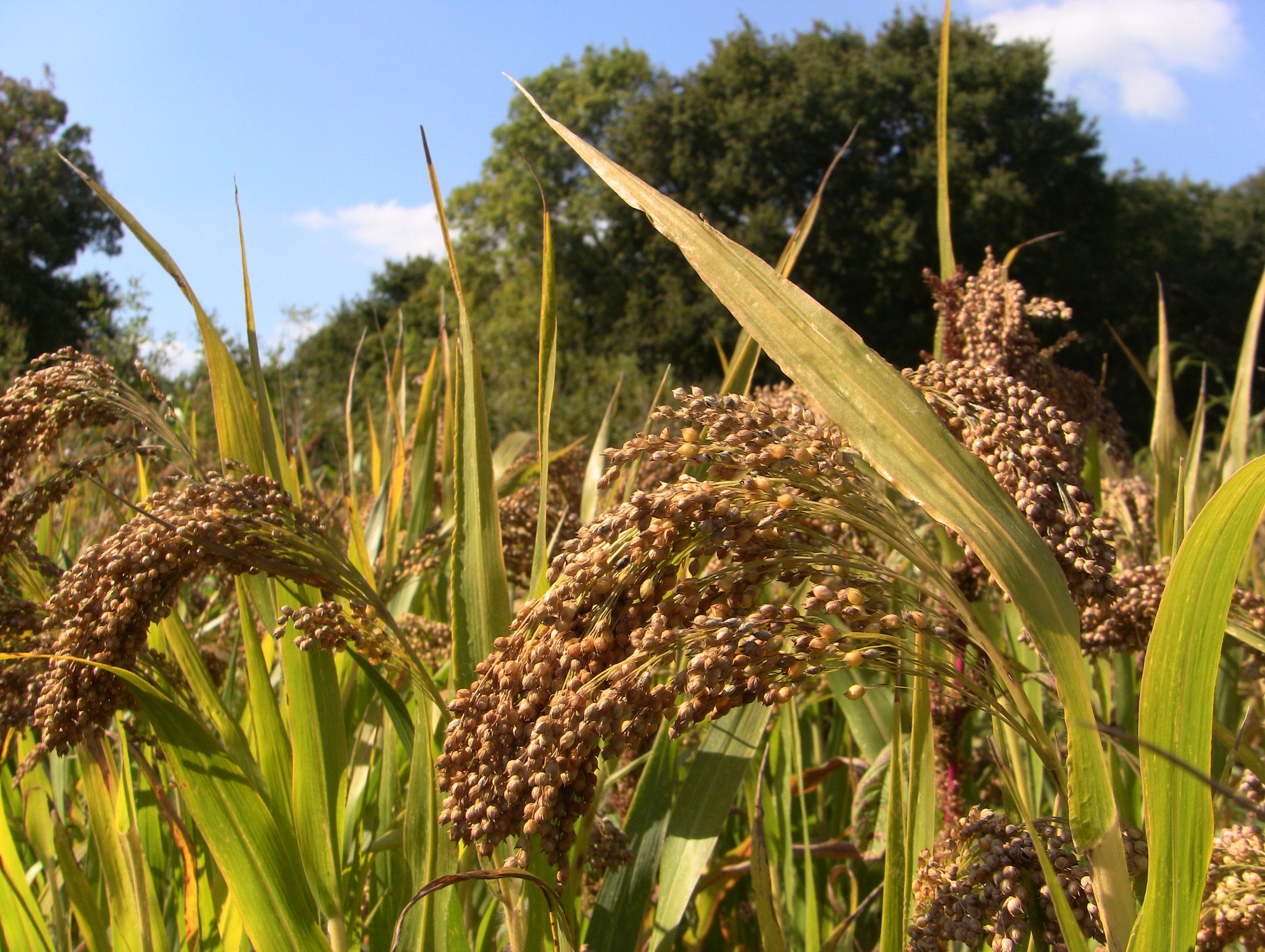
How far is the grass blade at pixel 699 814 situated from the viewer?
142 cm

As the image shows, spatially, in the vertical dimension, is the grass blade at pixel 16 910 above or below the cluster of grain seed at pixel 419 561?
below

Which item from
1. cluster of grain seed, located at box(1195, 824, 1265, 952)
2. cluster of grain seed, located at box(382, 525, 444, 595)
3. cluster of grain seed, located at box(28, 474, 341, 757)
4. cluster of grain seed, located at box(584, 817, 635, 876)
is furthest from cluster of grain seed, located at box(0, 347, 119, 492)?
cluster of grain seed, located at box(1195, 824, 1265, 952)

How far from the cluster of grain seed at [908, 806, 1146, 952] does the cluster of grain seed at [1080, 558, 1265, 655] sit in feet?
1.91

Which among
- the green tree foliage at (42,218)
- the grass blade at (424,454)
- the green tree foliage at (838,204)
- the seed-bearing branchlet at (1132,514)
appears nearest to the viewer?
the seed-bearing branchlet at (1132,514)

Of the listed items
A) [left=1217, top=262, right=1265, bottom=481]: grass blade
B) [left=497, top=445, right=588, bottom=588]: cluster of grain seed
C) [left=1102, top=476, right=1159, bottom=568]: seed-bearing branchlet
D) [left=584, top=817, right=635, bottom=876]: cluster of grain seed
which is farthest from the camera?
[left=1102, top=476, right=1159, bottom=568]: seed-bearing branchlet

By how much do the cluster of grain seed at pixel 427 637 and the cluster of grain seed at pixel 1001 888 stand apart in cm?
117

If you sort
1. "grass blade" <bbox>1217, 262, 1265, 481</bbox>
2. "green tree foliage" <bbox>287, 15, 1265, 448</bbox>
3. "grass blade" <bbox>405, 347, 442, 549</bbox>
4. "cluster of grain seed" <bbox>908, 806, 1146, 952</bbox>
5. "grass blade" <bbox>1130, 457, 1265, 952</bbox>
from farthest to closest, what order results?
"green tree foliage" <bbox>287, 15, 1265, 448</bbox>, "grass blade" <bbox>405, 347, 442, 549</bbox>, "grass blade" <bbox>1217, 262, 1265, 481</bbox>, "cluster of grain seed" <bbox>908, 806, 1146, 952</bbox>, "grass blade" <bbox>1130, 457, 1265, 952</bbox>

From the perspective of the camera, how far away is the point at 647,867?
1.50m

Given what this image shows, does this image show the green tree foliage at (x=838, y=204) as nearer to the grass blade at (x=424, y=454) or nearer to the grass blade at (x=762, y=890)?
the grass blade at (x=424, y=454)

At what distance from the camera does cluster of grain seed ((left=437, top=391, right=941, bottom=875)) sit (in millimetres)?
770

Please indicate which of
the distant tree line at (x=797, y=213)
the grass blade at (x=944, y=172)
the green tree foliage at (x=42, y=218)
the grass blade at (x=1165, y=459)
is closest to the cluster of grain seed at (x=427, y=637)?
the grass blade at (x=944, y=172)

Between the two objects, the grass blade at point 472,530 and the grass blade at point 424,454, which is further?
the grass blade at point 424,454

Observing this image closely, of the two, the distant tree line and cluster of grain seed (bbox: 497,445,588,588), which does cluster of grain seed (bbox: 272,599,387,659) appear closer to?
cluster of grain seed (bbox: 497,445,588,588)

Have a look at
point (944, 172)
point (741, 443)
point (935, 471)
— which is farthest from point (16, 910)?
point (944, 172)
